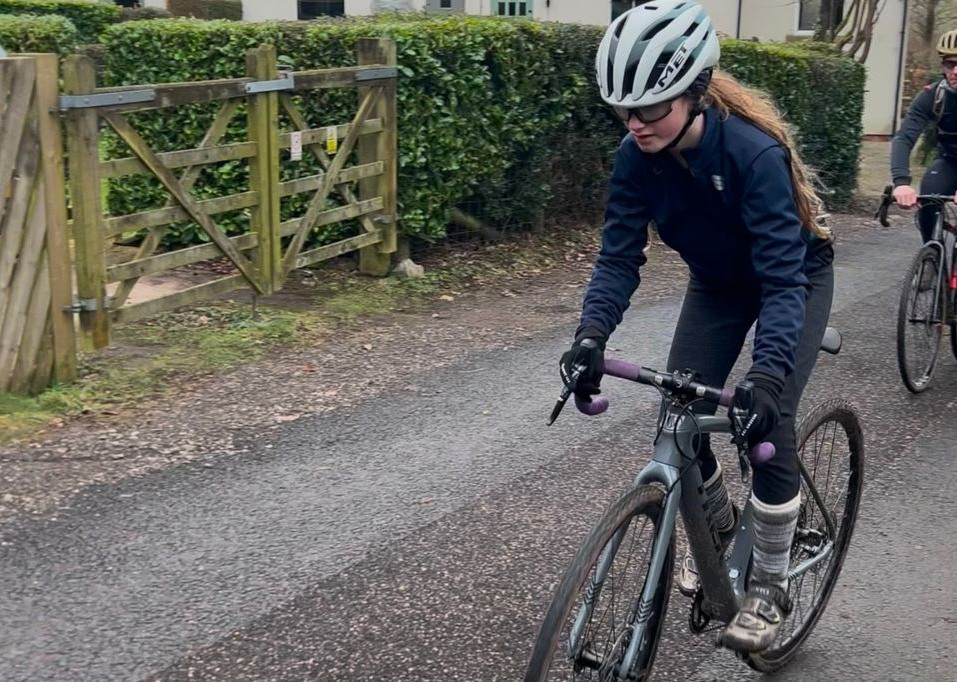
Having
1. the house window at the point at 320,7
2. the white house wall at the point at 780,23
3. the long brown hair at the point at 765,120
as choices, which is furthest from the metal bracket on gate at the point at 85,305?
the house window at the point at 320,7

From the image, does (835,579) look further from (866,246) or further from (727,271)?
(866,246)

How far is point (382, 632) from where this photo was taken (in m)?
4.13

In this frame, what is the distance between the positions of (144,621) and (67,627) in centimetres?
25

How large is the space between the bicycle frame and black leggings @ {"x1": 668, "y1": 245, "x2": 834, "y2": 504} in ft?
0.47

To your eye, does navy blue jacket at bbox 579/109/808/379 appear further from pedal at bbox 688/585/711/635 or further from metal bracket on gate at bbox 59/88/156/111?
metal bracket on gate at bbox 59/88/156/111

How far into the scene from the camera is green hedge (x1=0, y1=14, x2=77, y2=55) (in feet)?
36.1

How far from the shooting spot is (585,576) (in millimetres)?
2980

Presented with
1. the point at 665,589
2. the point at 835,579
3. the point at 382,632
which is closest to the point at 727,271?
the point at 665,589

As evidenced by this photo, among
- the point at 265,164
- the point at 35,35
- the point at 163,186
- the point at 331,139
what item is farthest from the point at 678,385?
the point at 35,35

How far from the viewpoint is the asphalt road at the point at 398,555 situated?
13.1ft

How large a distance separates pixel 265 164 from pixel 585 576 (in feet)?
17.7

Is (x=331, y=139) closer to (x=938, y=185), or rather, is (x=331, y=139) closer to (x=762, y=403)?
(x=938, y=185)

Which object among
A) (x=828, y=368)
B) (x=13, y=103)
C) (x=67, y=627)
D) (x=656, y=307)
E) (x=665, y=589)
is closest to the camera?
(x=665, y=589)

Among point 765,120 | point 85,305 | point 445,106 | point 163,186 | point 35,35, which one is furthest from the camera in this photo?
point 35,35
